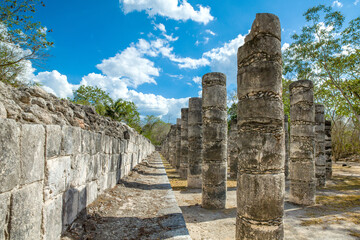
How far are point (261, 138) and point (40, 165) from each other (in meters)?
3.33

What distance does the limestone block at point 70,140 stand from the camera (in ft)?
11.3

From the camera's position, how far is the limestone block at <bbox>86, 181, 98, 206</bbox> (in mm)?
4616

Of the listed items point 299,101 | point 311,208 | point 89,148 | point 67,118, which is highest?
point 299,101

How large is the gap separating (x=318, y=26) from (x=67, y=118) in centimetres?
1514

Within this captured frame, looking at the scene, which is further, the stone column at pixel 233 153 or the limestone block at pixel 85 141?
the stone column at pixel 233 153

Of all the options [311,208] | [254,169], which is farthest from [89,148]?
[311,208]

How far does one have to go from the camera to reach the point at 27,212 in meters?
2.47

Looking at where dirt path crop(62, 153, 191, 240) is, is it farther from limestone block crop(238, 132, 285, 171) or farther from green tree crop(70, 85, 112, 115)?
green tree crop(70, 85, 112, 115)

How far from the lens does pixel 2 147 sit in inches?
82.0

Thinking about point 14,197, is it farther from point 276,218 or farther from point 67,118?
point 276,218

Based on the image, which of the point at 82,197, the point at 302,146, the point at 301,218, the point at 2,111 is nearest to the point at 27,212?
the point at 2,111

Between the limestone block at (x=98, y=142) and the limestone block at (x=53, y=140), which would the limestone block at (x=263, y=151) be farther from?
the limestone block at (x=98, y=142)

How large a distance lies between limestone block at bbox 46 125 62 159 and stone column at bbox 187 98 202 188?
23.5 feet

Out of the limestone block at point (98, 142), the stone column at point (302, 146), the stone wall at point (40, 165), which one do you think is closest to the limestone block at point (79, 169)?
the stone wall at point (40, 165)
